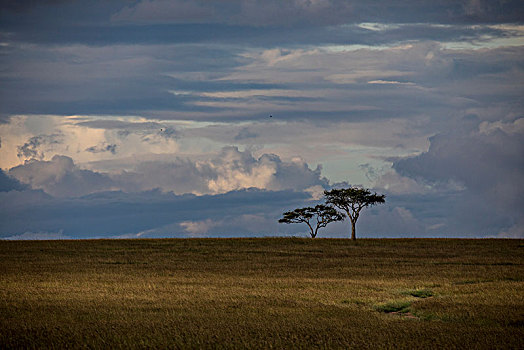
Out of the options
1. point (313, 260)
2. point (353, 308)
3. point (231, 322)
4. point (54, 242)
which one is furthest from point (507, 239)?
point (231, 322)

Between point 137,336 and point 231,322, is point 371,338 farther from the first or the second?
point 137,336

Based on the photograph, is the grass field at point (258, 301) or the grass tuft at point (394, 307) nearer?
the grass field at point (258, 301)

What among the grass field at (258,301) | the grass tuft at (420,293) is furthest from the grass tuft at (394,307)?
the grass tuft at (420,293)

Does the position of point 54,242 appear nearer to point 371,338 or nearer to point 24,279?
point 24,279

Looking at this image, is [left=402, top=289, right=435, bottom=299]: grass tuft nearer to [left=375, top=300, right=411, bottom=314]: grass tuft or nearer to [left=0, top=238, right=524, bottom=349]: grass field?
[left=0, top=238, right=524, bottom=349]: grass field

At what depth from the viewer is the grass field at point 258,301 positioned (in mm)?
17234

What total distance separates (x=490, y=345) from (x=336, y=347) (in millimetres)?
4150

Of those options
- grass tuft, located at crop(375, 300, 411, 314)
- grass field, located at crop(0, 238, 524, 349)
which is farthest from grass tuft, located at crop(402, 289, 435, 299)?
grass tuft, located at crop(375, 300, 411, 314)

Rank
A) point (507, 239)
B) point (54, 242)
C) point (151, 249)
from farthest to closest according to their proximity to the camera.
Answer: point (507, 239)
point (54, 242)
point (151, 249)

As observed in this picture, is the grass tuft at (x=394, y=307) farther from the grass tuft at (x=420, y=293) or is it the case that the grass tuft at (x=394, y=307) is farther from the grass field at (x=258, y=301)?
the grass tuft at (x=420, y=293)

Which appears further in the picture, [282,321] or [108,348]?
[282,321]

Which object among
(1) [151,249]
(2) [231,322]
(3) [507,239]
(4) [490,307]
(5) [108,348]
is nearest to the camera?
(5) [108,348]

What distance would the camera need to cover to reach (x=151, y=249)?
65.6 metres

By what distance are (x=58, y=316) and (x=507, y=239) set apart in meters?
72.0
